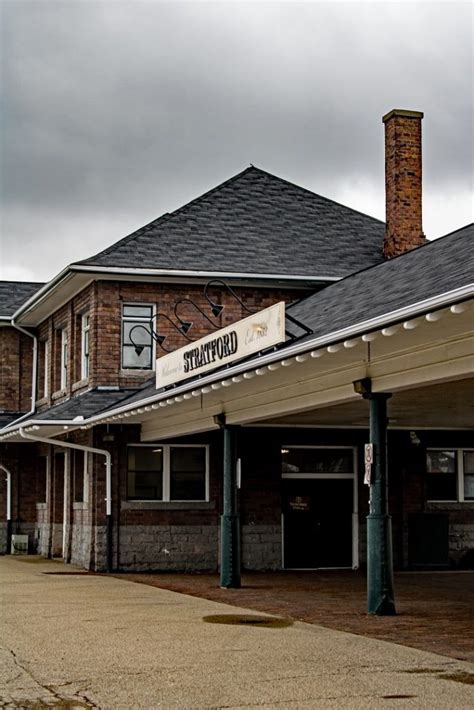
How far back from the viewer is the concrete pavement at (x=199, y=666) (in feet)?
28.7

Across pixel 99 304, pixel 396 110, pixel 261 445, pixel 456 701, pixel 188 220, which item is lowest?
pixel 456 701

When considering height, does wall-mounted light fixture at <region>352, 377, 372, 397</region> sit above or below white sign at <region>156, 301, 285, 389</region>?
below

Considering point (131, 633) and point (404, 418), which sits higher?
point (404, 418)

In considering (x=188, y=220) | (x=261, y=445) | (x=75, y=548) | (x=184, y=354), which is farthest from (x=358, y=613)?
(x=188, y=220)

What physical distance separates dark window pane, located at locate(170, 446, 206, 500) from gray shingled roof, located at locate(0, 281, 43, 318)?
8.88 m

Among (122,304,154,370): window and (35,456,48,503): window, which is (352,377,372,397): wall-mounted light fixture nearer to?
(122,304,154,370): window

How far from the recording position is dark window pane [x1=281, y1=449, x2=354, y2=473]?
77.9 ft

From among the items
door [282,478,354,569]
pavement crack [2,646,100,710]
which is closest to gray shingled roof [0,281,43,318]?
door [282,478,354,569]

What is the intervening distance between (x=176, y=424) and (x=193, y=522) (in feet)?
9.97

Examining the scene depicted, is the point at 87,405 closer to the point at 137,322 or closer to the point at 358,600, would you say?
the point at 137,322

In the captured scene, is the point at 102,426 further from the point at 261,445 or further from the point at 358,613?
the point at 358,613

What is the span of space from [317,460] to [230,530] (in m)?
5.93

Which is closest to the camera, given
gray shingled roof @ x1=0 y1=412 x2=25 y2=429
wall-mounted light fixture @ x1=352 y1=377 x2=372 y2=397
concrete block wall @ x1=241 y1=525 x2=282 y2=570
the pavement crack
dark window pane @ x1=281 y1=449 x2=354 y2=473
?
the pavement crack

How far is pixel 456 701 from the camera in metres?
8.63
